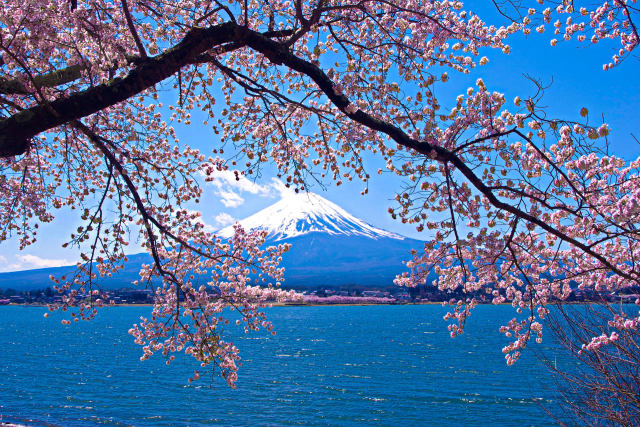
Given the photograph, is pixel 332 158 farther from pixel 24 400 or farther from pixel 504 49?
pixel 24 400

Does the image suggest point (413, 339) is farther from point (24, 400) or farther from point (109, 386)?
point (24, 400)

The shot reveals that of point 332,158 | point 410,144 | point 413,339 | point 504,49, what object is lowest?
point 413,339

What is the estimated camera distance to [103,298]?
701 centimetres

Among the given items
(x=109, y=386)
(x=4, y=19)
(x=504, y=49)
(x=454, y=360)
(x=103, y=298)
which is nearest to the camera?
(x=4, y=19)

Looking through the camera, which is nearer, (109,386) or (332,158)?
(332,158)

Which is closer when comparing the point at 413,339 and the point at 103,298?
the point at 103,298

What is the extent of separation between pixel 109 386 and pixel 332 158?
100.0 feet

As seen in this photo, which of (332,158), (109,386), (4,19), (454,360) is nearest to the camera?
(4,19)

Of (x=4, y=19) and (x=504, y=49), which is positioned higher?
(x=504, y=49)

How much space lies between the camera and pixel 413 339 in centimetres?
6462

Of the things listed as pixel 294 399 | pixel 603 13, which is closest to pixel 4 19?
pixel 603 13

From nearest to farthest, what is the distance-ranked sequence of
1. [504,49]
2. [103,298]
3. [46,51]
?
[46,51], [504,49], [103,298]

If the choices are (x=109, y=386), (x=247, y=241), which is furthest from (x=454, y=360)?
(x=247, y=241)

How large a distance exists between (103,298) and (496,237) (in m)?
5.59
